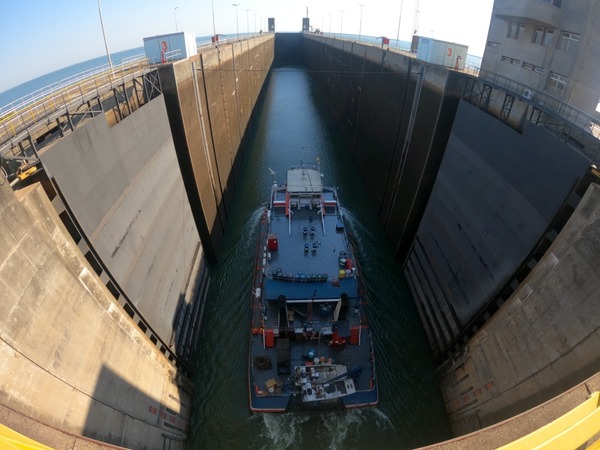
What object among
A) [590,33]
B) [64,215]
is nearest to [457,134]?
[590,33]

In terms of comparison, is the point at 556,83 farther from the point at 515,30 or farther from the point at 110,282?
the point at 110,282

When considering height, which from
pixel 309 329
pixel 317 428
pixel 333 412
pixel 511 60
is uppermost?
pixel 511 60

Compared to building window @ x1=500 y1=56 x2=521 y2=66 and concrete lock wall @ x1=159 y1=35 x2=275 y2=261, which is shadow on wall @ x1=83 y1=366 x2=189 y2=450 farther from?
building window @ x1=500 y1=56 x2=521 y2=66

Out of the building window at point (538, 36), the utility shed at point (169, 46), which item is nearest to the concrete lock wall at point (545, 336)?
the building window at point (538, 36)

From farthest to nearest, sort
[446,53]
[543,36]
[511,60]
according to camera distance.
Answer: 1. [446,53]
2. [511,60]
3. [543,36]

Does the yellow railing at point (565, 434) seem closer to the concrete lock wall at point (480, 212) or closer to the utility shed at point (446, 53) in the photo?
the concrete lock wall at point (480, 212)

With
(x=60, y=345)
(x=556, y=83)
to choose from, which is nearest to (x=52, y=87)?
(x=60, y=345)

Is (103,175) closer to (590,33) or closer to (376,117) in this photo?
(590,33)
